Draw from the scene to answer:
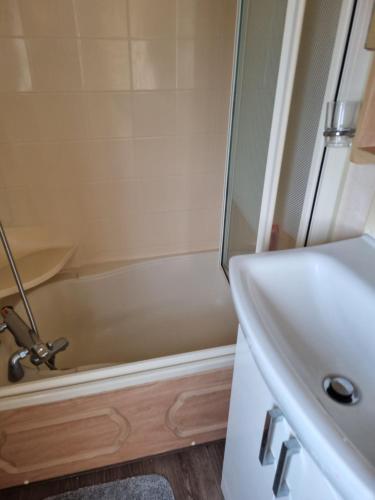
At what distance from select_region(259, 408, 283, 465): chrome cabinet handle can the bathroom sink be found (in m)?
0.11

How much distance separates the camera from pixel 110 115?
150 cm

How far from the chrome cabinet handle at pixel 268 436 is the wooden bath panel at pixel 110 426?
0.40 meters

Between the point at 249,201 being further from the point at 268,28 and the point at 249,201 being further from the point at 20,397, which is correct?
the point at 20,397

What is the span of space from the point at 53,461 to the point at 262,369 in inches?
38.6

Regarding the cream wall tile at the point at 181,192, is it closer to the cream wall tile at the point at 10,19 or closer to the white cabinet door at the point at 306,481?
the cream wall tile at the point at 10,19

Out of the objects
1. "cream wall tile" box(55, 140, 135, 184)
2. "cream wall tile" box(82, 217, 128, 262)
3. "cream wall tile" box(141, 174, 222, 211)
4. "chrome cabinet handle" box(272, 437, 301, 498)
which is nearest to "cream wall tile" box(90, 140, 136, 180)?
"cream wall tile" box(55, 140, 135, 184)

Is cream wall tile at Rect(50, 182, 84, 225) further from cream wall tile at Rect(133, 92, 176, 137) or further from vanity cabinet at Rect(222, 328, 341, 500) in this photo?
vanity cabinet at Rect(222, 328, 341, 500)

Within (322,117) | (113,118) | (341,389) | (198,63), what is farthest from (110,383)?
(198,63)

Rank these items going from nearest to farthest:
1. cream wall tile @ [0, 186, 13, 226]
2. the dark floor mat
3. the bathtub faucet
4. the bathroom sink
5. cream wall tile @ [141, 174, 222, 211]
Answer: the bathroom sink
the bathtub faucet
the dark floor mat
cream wall tile @ [0, 186, 13, 226]
cream wall tile @ [141, 174, 222, 211]

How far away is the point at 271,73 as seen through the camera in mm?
987

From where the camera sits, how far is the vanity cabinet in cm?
64

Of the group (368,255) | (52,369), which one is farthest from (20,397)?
(368,255)

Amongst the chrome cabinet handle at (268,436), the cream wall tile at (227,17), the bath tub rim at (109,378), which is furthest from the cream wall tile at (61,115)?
the chrome cabinet handle at (268,436)

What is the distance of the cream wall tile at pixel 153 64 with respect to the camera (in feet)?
4.61
